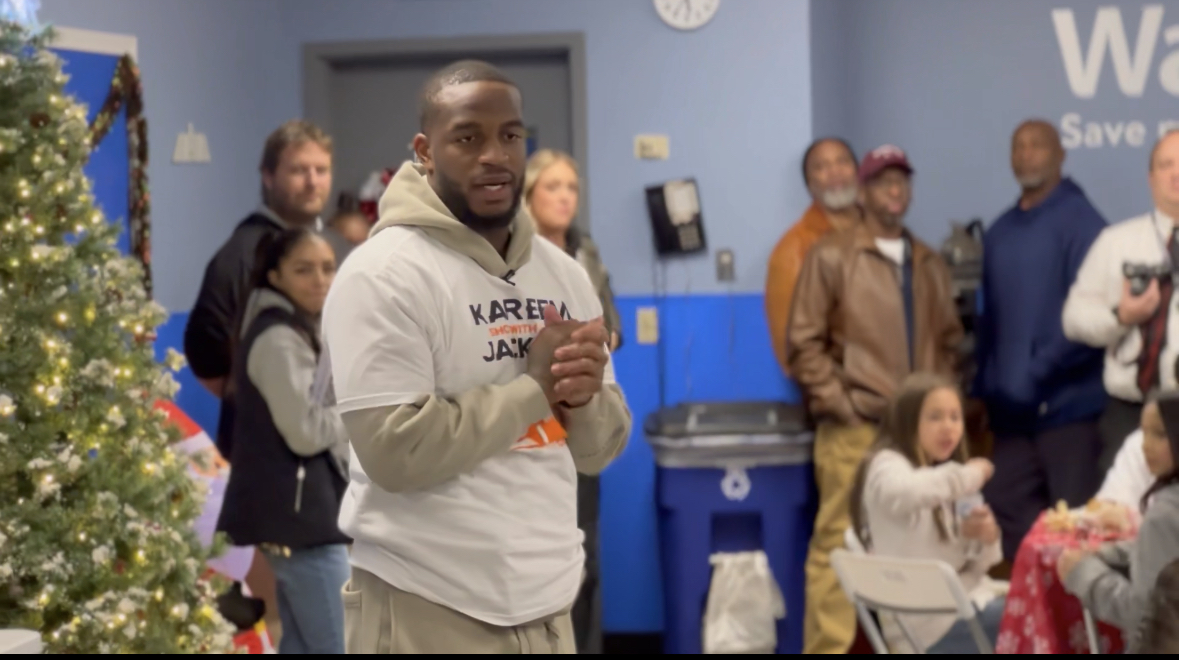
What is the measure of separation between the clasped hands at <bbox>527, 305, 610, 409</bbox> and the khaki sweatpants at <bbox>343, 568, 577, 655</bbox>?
0.28 m

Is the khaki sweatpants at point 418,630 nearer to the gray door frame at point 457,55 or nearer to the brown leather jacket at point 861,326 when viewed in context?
the brown leather jacket at point 861,326

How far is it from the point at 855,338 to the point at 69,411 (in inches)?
94.8

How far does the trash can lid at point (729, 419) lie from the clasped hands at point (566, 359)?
8.54 feet


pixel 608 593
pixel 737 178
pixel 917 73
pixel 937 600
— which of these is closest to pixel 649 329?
pixel 737 178

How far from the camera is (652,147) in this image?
182 inches

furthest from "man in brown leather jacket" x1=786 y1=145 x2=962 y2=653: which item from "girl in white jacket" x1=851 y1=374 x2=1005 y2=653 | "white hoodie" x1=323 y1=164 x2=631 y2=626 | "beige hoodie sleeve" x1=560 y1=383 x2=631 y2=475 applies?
"white hoodie" x1=323 y1=164 x2=631 y2=626

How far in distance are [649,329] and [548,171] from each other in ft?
3.24

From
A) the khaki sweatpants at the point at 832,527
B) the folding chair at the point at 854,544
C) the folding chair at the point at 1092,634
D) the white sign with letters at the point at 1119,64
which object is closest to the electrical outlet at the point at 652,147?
the khaki sweatpants at the point at 832,527

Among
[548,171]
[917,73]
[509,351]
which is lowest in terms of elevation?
[509,351]

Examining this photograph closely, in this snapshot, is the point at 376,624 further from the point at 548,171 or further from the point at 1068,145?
the point at 1068,145

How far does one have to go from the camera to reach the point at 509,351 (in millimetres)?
1582

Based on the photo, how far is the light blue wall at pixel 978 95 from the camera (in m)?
4.58

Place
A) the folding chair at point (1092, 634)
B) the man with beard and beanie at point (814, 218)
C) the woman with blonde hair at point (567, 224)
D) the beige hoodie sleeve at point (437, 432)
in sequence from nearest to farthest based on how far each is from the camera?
the beige hoodie sleeve at point (437, 432) → the folding chair at point (1092, 634) → the woman with blonde hair at point (567, 224) → the man with beard and beanie at point (814, 218)

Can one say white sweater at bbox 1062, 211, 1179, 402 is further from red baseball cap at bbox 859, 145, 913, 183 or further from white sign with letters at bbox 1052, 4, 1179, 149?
white sign with letters at bbox 1052, 4, 1179, 149
